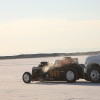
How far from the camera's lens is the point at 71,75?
1544cm

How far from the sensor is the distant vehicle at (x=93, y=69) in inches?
578

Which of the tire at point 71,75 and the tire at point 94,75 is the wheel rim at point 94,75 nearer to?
the tire at point 94,75

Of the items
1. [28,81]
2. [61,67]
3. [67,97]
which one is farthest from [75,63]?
[67,97]

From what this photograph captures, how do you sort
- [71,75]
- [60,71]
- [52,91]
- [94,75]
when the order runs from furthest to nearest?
1. [60,71]
2. [71,75]
3. [94,75]
4. [52,91]

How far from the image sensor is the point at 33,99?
9.62 m

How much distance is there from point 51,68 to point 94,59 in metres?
2.55

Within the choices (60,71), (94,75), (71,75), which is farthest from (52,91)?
(60,71)

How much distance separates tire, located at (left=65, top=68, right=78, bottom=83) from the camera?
15.2m

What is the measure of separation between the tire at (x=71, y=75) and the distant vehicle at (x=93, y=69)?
1.78ft

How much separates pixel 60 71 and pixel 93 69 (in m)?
1.96

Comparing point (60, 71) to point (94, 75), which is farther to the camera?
point (60, 71)

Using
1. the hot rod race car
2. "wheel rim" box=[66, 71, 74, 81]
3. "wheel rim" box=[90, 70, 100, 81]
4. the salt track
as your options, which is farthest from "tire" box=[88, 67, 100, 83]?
"wheel rim" box=[66, 71, 74, 81]

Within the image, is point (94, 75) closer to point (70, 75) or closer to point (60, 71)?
point (70, 75)

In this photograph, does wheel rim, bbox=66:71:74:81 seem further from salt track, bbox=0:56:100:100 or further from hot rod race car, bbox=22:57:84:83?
salt track, bbox=0:56:100:100
